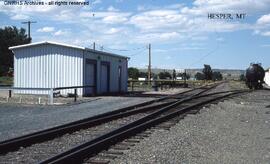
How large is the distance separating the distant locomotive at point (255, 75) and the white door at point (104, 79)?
16.8 m

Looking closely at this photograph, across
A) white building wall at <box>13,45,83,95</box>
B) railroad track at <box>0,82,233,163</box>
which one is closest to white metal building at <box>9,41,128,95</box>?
white building wall at <box>13,45,83,95</box>

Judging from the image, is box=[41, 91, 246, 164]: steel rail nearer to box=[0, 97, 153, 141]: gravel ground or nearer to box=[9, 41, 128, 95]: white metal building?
box=[0, 97, 153, 141]: gravel ground

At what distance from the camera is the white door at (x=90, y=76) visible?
32094 mm

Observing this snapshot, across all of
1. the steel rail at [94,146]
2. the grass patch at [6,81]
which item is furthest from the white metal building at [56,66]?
the grass patch at [6,81]

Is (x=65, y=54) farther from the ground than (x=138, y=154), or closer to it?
farther from the ground

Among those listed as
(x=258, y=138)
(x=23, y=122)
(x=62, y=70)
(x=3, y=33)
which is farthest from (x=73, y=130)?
(x=3, y=33)

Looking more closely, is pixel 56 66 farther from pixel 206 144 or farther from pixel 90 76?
pixel 206 144

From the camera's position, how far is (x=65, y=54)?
3203cm

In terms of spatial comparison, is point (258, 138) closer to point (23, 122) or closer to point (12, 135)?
point (12, 135)

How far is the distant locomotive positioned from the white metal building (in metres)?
18.4

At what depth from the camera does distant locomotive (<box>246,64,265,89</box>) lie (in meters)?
46.8

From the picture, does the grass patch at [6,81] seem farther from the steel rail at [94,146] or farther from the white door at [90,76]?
the steel rail at [94,146]


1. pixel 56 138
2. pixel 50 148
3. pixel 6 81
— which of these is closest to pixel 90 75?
pixel 56 138

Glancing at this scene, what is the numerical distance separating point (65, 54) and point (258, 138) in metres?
21.7
